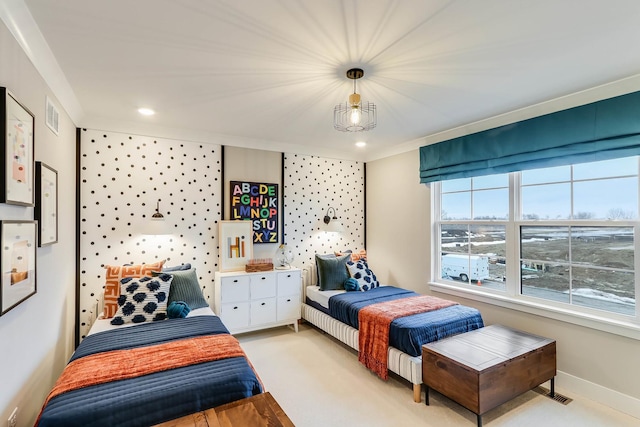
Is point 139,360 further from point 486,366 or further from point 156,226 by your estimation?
point 486,366

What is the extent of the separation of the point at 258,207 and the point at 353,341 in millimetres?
2043

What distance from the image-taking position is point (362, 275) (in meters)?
4.04

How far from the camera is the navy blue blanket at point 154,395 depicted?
1494 mm

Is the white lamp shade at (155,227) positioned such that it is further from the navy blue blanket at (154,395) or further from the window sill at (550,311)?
the window sill at (550,311)

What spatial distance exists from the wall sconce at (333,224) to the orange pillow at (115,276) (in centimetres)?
221

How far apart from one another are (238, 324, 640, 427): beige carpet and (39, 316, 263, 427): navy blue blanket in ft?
2.56

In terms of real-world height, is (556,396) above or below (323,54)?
below

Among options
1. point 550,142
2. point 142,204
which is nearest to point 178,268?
point 142,204

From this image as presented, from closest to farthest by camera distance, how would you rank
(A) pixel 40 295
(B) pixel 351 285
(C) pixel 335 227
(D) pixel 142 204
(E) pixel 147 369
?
1. (E) pixel 147 369
2. (A) pixel 40 295
3. (D) pixel 142 204
4. (B) pixel 351 285
5. (C) pixel 335 227

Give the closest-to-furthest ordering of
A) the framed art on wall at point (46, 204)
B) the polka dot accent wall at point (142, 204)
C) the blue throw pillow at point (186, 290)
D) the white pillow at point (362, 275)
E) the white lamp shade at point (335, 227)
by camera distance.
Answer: the framed art on wall at point (46, 204), the blue throw pillow at point (186, 290), the polka dot accent wall at point (142, 204), the white pillow at point (362, 275), the white lamp shade at point (335, 227)

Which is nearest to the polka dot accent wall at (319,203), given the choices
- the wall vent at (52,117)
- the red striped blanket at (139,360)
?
the red striped blanket at (139,360)

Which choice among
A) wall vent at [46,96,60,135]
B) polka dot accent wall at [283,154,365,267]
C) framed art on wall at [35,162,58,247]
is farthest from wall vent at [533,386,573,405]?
wall vent at [46,96,60,135]

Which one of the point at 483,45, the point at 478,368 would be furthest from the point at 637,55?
the point at 478,368

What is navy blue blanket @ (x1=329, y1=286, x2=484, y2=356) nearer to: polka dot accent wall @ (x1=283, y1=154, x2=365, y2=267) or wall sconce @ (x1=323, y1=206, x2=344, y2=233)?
wall sconce @ (x1=323, y1=206, x2=344, y2=233)
